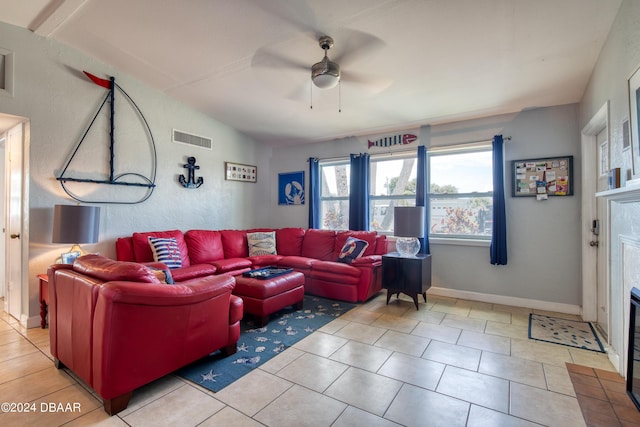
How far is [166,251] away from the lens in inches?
152

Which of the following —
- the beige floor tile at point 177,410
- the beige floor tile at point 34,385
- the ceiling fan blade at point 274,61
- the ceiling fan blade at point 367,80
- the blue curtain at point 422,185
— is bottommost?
the beige floor tile at point 34,385

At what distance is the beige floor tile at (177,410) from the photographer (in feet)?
5.67

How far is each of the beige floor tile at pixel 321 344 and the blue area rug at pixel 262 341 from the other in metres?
0.08

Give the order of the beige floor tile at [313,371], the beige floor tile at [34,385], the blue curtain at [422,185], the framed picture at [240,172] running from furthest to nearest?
the framed picture at [240,172] < the blue curtain at [422,185] < the beige floor tile at [313,371] < the beige floor tile at [34,385]

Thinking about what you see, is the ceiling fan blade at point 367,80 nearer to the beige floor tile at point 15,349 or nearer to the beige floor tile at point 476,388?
the beige floor tile at point 476,388

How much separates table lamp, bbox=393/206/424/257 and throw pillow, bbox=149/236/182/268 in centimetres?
292

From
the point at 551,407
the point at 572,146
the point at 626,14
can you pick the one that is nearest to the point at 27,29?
the point at 626,14

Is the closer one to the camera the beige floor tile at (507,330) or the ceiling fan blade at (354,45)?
the ceiling fan blade at (354,45)

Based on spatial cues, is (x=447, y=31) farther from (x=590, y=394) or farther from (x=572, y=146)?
(x=590, y=394)

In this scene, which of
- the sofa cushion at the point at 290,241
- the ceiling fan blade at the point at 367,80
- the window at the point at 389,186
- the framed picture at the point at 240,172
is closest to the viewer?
the ceiling fan blade at the point at 367,80

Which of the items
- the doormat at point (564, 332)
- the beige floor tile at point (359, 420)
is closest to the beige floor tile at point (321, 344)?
the beige floor tile at point (359, 420)

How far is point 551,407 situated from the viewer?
73.2 inches

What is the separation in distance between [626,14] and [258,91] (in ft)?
11.4

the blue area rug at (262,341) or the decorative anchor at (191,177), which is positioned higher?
the decorative anchor at (191,177)
